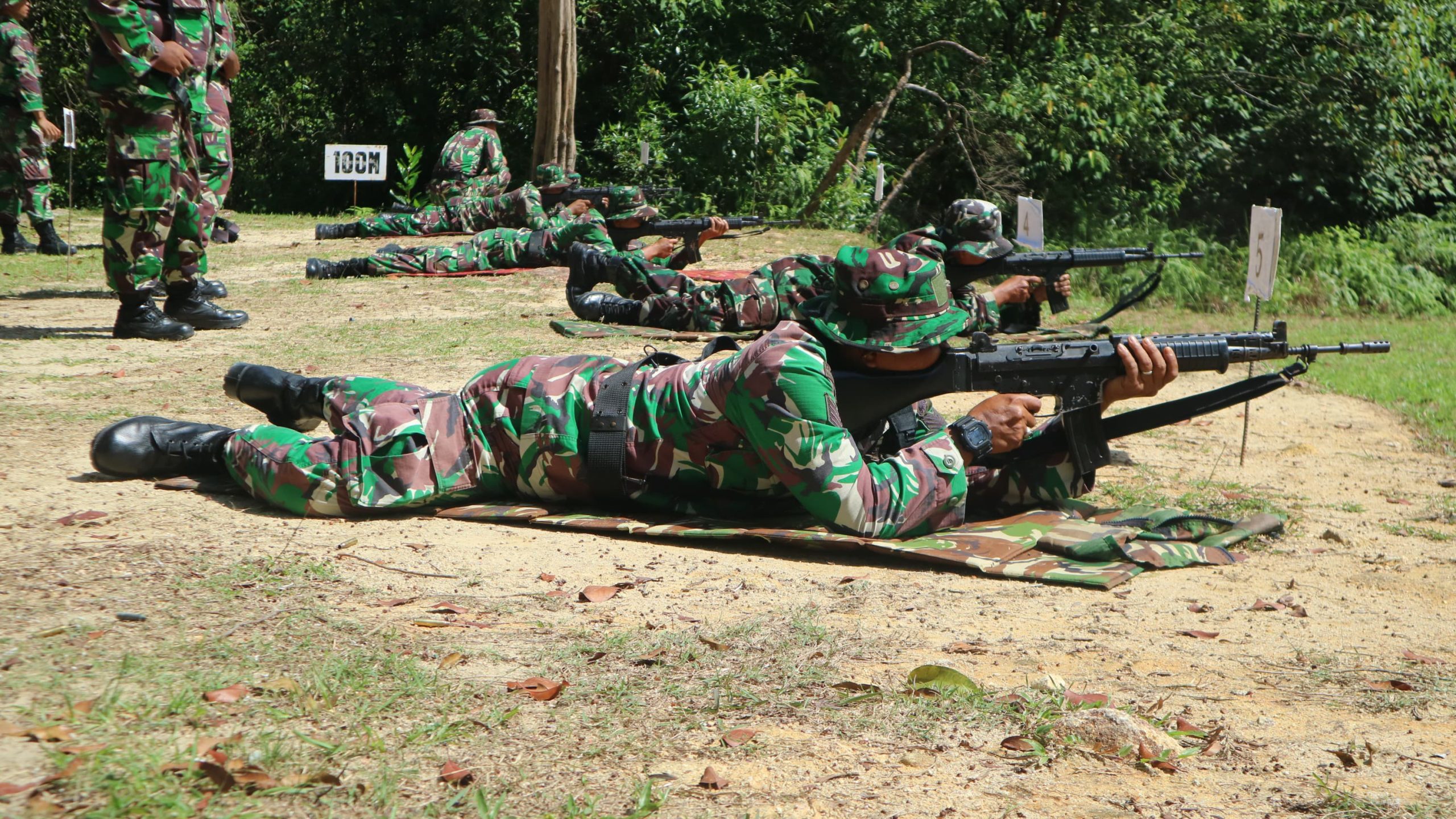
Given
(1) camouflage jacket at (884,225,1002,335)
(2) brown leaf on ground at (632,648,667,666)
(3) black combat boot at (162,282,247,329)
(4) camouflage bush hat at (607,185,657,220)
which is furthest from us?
(4) camouflage bush hat at (607,185,657,220)

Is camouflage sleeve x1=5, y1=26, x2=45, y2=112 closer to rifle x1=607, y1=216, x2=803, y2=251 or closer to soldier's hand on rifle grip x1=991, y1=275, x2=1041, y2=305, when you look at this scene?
rifle x1=607, y1=216, x2=803, y2=251

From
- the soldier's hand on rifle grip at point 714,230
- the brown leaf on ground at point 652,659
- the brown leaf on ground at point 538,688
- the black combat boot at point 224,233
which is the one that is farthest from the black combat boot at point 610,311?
the black combat boot at point 224,233

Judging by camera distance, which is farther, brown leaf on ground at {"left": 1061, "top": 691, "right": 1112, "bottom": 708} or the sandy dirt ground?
brown leaf on ground at {"left": 1061, "top": 691, "right": 1112, "bottom": 708}

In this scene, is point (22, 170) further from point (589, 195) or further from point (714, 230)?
point (714, 230)

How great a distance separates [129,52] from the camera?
652 cm

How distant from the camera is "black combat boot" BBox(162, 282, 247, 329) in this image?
753 cm

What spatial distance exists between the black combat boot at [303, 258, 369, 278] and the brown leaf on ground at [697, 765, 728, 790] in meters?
8.70

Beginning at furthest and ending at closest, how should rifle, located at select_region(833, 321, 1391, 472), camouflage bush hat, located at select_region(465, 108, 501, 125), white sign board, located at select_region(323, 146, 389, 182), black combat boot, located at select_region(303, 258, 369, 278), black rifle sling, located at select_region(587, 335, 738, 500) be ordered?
white sign board, located at select_region(323, 146, 389, 182)
camouflage bush hat, located at select_region(465, 108, 501, 125)
black combat boot, located at select_region(303, 258, 369, 278)
rifle, located at select_region(833, 321, 1391, 472)
black rifle sling, located at select_region(587, 335, 738, 500)

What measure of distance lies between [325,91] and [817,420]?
61.6 ft

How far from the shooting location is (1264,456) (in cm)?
587

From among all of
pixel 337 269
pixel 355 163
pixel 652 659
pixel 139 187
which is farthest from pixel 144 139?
pixel 355 163

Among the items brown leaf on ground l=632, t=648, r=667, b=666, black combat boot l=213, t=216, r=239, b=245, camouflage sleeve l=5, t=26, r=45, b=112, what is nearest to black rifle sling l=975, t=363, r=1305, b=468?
brown leaf on ground l=632, t=648, r=667, b=666

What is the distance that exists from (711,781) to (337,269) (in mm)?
8796

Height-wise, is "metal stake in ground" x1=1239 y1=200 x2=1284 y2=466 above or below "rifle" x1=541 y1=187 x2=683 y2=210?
below
